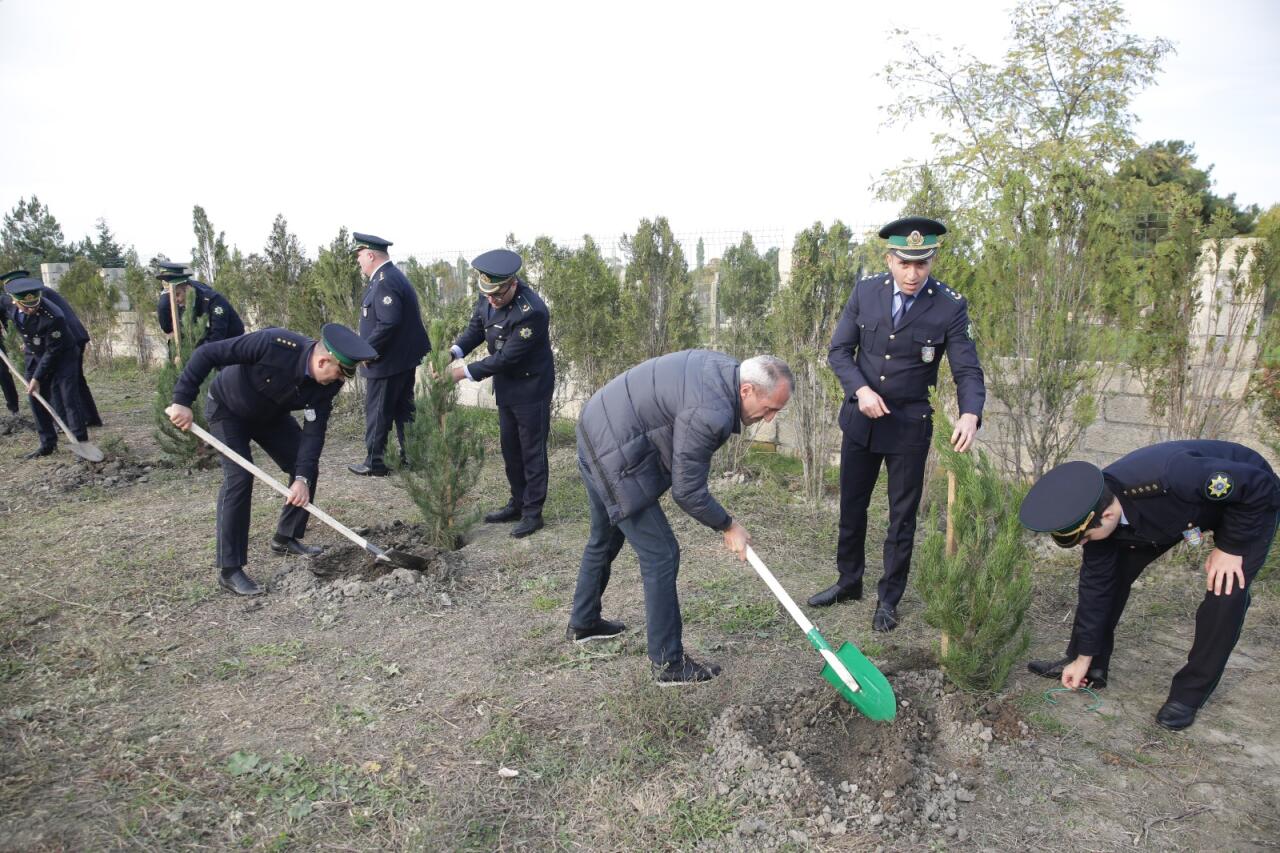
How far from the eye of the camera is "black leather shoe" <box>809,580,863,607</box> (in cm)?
431

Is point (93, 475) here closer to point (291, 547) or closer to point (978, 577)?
point (291, 547)

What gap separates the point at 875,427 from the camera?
3.98m

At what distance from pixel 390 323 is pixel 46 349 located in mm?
3741

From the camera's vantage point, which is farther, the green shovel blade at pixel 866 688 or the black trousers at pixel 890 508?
the black trousers at pixel 890 508

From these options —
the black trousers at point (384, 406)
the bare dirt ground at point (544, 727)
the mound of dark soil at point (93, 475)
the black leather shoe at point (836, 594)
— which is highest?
the black trousers at point (384, 406)

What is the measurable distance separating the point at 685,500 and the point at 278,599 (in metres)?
2.76

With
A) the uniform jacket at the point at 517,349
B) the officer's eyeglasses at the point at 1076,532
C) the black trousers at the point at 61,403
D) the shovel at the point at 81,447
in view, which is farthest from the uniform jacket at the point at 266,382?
the black trousers at the point at 61,403

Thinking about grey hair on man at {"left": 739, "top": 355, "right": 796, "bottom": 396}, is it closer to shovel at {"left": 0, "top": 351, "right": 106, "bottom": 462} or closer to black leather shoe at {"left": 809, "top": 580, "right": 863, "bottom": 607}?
black leather shoe at {"left": 809, "top": 580, "right": 863, "bottom": 607}

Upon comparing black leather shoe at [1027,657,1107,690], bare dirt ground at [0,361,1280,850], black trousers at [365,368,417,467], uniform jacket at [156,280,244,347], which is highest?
uniform jacket at [156,280,244,347]

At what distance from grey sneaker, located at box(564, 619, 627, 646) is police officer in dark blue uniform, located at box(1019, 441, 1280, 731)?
6.51ft

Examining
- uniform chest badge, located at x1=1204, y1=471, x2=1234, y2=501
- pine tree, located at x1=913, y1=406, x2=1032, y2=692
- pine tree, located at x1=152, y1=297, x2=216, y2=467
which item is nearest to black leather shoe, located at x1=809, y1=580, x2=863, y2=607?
pine tree, located at x1=913, y1=406, x2=1032, y2=692

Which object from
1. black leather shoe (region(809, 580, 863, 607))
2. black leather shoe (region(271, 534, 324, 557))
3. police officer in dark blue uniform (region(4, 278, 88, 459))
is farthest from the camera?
police officer in dark blue uniform (region(4, 278, 88, 459))

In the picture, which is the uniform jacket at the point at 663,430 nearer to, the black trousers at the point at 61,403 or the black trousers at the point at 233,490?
the black trousers at the point at 233,490

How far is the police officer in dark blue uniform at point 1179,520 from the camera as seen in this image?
2.91 metres
